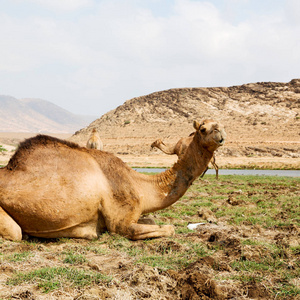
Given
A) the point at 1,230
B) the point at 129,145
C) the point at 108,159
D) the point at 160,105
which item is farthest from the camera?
the point at 160,105

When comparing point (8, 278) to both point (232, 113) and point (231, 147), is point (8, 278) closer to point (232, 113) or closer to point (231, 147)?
point (231, 147)

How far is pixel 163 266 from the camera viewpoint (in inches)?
186

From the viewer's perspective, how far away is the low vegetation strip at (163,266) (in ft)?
12.9

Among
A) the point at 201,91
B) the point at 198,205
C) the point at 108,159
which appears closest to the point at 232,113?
the point at 201,91

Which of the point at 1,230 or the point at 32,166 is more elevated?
the point at 32,166

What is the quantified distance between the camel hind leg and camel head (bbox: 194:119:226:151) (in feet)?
11.5

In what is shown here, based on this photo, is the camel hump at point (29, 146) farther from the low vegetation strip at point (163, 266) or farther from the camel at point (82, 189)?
the low vegetation strip at point (163, 266)

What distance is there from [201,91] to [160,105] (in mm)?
10085

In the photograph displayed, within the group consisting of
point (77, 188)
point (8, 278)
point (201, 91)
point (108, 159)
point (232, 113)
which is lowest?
point (8, 278)

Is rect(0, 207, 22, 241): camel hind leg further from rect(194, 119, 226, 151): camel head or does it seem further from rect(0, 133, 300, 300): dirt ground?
rect(194, 119, 226, 151): camel head

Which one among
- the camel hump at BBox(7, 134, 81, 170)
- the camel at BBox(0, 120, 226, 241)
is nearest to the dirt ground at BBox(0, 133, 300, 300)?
the camel at BBox(0, 120, 226, 241)

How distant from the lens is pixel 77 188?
589 cm

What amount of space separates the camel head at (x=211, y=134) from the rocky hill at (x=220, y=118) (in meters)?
39.5

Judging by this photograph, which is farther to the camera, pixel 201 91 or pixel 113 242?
pixel 201 91
